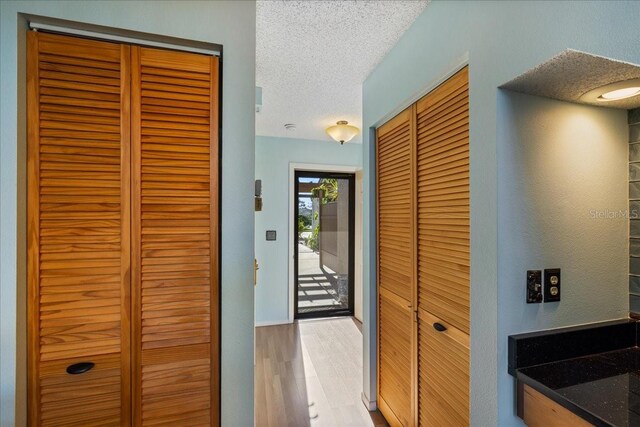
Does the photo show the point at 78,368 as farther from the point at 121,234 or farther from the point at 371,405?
the point at 371,405

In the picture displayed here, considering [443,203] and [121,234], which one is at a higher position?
[443,203]

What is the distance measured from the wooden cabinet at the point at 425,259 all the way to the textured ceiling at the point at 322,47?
0.45 metres

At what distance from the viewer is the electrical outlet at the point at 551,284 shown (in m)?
1.06

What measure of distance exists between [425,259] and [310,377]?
173 cm

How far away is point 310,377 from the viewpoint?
8.50ft

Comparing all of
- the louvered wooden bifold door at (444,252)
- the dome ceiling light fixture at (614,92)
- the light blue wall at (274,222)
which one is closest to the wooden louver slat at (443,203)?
the louvered wooden bifold door at (444,252)

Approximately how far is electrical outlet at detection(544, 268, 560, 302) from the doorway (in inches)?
127

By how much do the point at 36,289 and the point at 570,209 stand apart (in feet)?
6.57

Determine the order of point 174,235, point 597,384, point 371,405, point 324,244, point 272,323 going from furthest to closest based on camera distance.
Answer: point 324,244 → point 272,323 → point 371,405 → point 174,235 → point 597,384

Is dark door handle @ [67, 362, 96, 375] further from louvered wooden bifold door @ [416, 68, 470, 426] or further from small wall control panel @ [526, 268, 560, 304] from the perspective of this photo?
small wall control panel @ [526, 268, 560, 304]

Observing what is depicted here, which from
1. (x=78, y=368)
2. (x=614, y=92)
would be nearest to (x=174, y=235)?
(x=78, y=368)

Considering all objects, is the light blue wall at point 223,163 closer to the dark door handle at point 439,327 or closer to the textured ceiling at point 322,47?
the textured ceiling at point 322,47

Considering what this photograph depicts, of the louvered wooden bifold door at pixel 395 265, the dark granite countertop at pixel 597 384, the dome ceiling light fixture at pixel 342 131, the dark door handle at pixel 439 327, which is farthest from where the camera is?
the dome ceiling light fixture at pixel 342 131

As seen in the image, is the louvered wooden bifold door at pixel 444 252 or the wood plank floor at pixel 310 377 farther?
the wood plank floor at pixel 310 377
